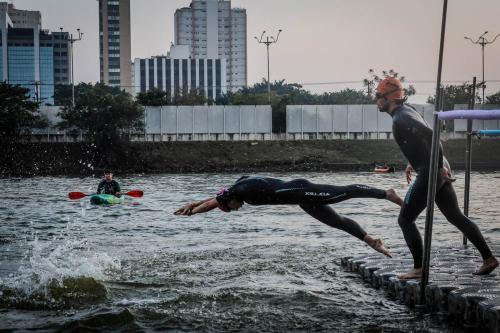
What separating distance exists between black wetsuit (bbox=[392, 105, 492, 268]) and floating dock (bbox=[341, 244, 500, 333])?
693mm

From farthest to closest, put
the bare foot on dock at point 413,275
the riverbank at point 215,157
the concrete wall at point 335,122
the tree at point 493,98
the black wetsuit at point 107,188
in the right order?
1. the tree at point 493,98
2. the concrete wall at point 335,122
3. the riverbank at point 215,157
4. the black wetsuit at point 107,188
5. the bare foot on dock at point 413,275

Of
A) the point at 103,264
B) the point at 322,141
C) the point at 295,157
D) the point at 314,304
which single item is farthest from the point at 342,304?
the point at 322,141

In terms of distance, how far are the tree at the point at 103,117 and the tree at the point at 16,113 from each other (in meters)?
2.92

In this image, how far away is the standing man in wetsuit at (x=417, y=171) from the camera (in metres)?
10.3

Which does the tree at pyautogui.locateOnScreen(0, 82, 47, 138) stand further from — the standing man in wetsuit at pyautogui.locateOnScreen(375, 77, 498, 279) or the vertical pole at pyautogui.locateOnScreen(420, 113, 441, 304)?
the vertical pole at pyautogui.locateOnScreen(420, 113, 441, 304)

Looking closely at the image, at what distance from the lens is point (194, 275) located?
14.0 m

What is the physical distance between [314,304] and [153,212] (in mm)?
18679

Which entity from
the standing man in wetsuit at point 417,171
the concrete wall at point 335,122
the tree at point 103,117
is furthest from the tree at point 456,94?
the standing man in wetsuit at point 417,171

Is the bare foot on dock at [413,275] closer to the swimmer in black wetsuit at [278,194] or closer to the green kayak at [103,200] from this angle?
the swimmer in black wetsuit at [278,194]

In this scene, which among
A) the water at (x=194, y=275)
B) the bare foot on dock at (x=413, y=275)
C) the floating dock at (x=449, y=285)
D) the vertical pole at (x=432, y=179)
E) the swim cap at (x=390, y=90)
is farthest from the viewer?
the bare foot on dock at (x=413, y=275)

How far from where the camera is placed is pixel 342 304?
11.4 m

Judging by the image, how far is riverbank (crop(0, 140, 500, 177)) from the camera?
6769 centimetres

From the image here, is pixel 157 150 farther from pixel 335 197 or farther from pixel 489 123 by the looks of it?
pixel 335 197

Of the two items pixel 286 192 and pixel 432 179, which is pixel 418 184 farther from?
pixel 286 192
